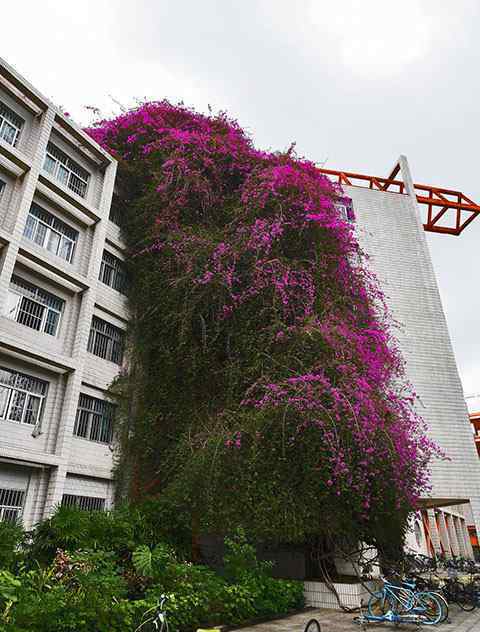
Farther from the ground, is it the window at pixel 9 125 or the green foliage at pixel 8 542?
the window at pixel 9 125

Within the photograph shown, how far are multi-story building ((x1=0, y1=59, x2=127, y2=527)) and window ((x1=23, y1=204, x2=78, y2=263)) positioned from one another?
0.03 meters

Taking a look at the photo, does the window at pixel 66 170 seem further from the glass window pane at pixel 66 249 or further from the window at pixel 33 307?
the window at pixel 33 307

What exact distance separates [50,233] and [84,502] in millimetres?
7490

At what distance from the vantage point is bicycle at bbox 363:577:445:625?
757 cm

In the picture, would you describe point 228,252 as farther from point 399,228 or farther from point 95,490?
point 399,228

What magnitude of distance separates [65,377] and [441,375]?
12.0m

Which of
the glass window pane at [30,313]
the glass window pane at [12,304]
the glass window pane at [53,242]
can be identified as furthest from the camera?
the glass window pane at [53,242]

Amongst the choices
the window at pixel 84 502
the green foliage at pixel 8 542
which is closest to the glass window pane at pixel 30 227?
the window at pixel 84 502

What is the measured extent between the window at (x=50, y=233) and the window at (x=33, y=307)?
142cm

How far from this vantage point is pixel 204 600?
7086 millimetres

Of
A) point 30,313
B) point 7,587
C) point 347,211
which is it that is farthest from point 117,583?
point 347,211

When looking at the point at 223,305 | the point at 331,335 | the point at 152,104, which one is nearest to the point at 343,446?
the point at 331,335

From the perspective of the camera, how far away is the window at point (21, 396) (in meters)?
10.9

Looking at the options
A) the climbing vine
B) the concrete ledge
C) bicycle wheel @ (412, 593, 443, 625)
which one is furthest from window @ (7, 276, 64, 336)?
bicycle wheel @ (412, 593, 443, 625)
